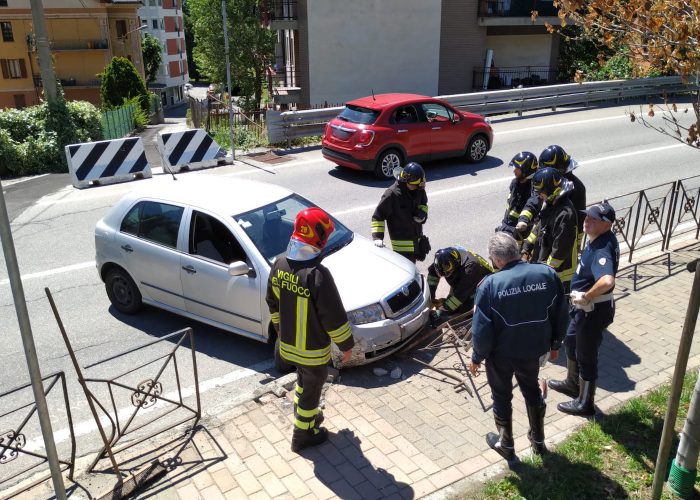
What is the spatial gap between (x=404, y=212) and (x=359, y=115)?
6.73 metres

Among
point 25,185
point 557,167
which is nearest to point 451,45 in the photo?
point 25,185

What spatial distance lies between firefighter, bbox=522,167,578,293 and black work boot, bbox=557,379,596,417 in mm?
Answer: 1273

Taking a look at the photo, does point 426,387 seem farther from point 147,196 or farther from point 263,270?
point 147,196

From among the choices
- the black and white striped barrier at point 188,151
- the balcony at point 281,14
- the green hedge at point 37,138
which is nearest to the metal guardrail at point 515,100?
the black and white striped barrier at point 188,151

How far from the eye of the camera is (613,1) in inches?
191

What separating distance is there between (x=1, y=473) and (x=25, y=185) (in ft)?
34.3

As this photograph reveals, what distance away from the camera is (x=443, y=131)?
1370 centimetres

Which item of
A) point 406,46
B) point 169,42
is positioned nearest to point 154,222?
point 406,46

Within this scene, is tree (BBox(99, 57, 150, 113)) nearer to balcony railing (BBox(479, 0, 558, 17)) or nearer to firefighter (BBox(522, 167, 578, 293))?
balcony railing (BBox(479, 0, 558, 17))

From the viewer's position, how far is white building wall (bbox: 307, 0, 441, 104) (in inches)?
917

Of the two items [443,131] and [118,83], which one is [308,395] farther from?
[118,83]

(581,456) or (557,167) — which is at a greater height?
(557,167)

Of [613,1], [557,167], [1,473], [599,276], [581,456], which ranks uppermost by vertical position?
[613,1]

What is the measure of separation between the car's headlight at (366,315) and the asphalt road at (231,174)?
111 centimetres
